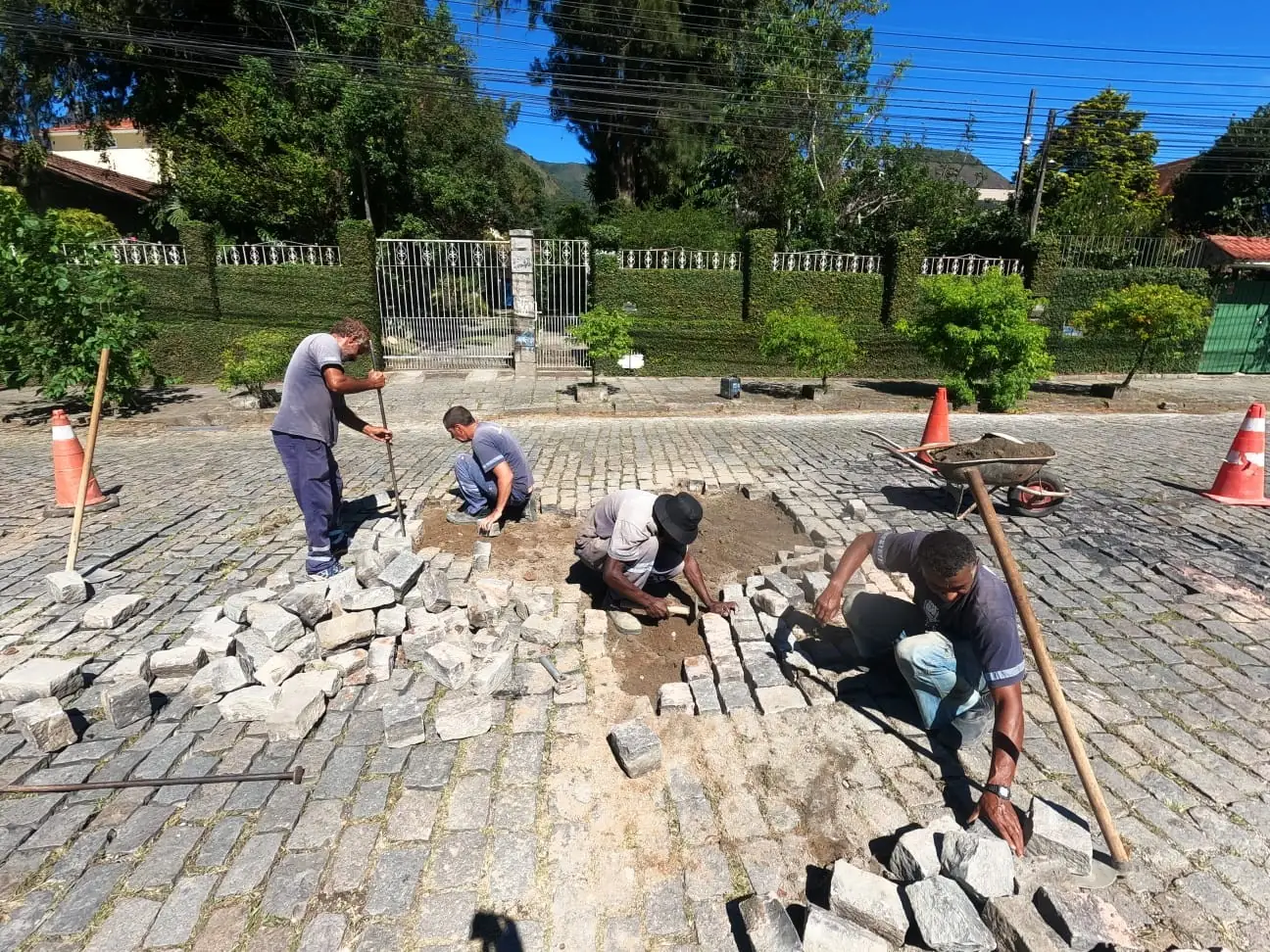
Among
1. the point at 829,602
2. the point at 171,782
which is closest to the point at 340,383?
the point at 171,782

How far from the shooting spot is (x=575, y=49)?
907 inches

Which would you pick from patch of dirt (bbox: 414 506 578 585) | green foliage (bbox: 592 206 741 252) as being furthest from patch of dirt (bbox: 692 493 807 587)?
green foliage (bbox: 592 206 741 252)

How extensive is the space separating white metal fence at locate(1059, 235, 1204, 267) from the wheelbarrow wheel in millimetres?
12179

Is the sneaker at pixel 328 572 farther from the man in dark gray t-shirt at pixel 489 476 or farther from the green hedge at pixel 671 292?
the green hedge at pixel 671 292

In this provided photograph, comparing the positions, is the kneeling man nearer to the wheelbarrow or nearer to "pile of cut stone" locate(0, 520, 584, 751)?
"pile of cut stone" locate(0, 520, 584, 751)

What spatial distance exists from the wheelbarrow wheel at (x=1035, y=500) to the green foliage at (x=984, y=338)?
16.6 feet

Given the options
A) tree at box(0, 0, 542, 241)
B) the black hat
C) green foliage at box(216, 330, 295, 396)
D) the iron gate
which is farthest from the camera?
tree at box(0, 0, 542, 241)

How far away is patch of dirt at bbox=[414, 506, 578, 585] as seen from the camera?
4.93 meters

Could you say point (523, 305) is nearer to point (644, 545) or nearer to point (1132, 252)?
point (644, 545)

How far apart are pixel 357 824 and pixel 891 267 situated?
599 inches

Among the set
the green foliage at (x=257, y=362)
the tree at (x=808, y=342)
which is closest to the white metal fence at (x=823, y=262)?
the tree at (x=808, y=342)

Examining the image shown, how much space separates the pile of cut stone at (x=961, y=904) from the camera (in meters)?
2.09

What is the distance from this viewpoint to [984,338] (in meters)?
10.4

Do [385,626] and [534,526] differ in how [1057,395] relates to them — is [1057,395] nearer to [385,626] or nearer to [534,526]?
[534,526]
